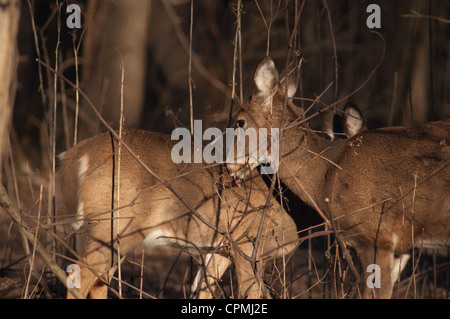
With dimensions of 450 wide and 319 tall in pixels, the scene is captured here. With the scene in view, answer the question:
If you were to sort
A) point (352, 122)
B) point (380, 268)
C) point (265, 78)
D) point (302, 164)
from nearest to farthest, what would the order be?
point (380, 268)
point (265, 78)
point (302, 164)
point (352, 122)

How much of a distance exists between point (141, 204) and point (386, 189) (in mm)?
1825

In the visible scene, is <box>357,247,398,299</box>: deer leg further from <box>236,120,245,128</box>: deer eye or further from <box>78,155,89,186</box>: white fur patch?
<box>78,155,89,186</box>: white fur patch

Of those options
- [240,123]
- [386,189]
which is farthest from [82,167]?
[386,189]

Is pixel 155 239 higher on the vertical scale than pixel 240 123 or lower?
lower

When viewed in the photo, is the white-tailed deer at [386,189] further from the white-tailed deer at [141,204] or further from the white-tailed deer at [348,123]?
the white-tailed deer at [348,123]

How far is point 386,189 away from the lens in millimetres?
4027

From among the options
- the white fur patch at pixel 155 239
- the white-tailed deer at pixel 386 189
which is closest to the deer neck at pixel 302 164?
the white-tailed deer at pixel 386 189

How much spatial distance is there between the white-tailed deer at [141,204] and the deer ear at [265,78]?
0.74 metres

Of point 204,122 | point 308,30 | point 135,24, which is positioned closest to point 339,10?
point 308,30

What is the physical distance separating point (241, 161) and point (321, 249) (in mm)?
3227

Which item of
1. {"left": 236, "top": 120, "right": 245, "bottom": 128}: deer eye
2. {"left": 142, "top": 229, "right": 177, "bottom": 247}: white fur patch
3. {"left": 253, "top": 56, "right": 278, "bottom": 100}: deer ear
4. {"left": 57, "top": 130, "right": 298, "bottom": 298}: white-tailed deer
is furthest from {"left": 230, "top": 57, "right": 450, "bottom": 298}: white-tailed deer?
{"left": 142, "top": 229, "right": 177, "bottom": 247}: white fur patch

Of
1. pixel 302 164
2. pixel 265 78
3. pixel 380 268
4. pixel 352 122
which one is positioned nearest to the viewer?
pixel 380 268

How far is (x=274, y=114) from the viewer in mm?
4402

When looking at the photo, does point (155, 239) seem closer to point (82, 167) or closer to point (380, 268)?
point (82, 167)
